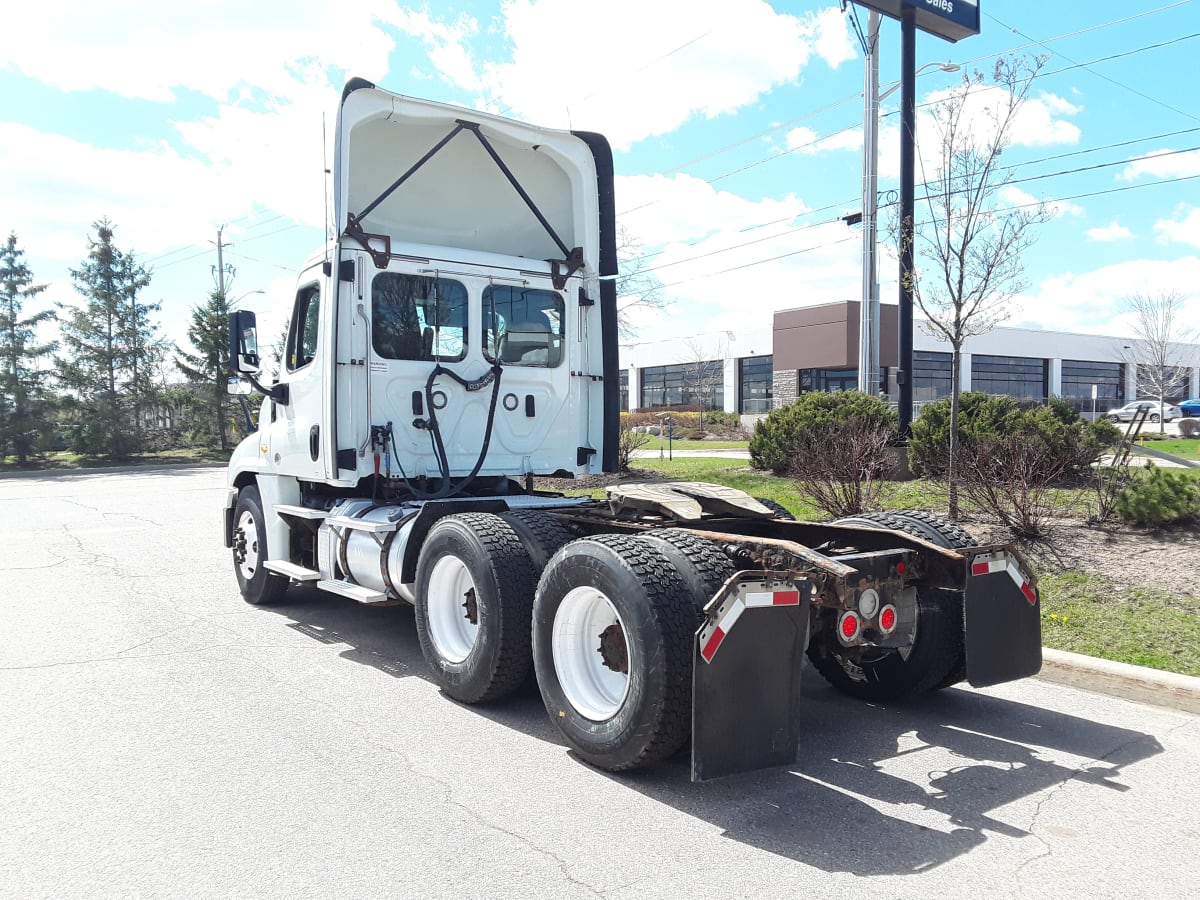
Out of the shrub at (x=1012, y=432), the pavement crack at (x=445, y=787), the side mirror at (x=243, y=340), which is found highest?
the side mirror at (x=243, y=340)

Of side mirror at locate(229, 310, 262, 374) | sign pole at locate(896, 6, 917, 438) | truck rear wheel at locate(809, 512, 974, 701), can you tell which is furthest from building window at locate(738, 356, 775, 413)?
truck rear wheel at locate(809, 512, 974, 701)

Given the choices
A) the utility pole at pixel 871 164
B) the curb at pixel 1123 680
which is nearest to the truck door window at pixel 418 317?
the curb at pixel 1123 680

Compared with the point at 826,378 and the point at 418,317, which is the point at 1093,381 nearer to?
the point at 826,378

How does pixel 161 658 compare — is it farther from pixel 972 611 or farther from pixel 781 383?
pixel 781 383

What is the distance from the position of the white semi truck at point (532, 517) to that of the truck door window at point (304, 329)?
21mm

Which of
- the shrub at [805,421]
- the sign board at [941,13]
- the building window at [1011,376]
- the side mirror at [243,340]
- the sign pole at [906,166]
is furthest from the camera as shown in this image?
the building window at [1011,376]

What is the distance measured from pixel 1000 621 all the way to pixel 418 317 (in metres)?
4.57

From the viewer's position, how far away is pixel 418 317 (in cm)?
698

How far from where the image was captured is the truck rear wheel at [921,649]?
5.01 m

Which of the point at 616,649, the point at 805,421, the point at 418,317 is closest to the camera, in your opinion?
the point at 616,649

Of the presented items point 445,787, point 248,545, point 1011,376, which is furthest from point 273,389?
point 1011,376

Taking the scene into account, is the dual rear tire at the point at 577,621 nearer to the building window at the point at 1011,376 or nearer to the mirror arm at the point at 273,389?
the mirror arm at the point at 273,389

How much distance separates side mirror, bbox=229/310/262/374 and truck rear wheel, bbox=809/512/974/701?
5.01 metres

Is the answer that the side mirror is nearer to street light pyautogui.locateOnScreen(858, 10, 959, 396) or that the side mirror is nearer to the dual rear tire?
the dual rear tire
